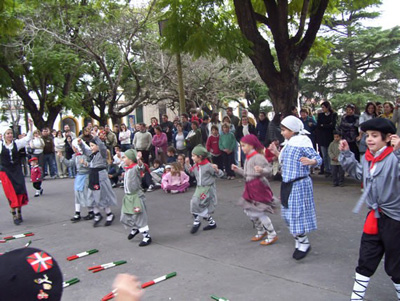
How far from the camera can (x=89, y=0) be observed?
15359mm

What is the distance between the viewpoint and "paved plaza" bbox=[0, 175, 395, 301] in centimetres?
411

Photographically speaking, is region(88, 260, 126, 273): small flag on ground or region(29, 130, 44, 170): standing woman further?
region(29, 130, 44, 170): standing woman

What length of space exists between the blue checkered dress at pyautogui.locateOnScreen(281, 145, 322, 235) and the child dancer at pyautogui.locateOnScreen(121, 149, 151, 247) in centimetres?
236

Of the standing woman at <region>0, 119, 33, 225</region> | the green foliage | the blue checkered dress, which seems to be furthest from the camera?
the green foliage

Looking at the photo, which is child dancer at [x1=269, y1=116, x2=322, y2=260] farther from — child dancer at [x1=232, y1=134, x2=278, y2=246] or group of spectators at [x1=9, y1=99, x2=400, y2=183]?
group of spectators at [x1=9, y1=99, x2=400, y2=183]

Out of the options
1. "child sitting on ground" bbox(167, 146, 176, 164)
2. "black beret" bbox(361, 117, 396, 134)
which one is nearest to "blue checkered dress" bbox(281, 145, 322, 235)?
"black beret" bbox(361, 117, 396, 134)

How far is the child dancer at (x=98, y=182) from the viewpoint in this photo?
24.0ft

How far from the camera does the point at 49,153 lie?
49.0 ft

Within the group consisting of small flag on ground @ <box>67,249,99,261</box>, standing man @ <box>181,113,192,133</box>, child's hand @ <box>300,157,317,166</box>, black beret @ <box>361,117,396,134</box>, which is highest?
standing man @ <box>181,113,192,133</box>

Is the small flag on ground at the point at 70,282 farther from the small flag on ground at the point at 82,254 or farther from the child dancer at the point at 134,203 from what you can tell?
the child dancer at the point at 134,203

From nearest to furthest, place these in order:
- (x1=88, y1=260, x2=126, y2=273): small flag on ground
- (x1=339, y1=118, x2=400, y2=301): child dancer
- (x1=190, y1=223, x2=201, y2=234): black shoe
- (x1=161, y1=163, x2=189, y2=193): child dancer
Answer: (x1=339, y1=118, x2=400, y2=301): child dancer < (x1=88, y1=260, x2=126, y2=273): small flag on ground < (x1=190, y1=223, x2=201, y2=234): black shoe < (x1=161, y1=163, x2=189, y2=193): child dancer

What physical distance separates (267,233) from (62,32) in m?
13.0

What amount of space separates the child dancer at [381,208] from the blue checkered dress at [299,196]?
1274 mm

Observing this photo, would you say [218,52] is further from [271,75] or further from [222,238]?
[222,238]
